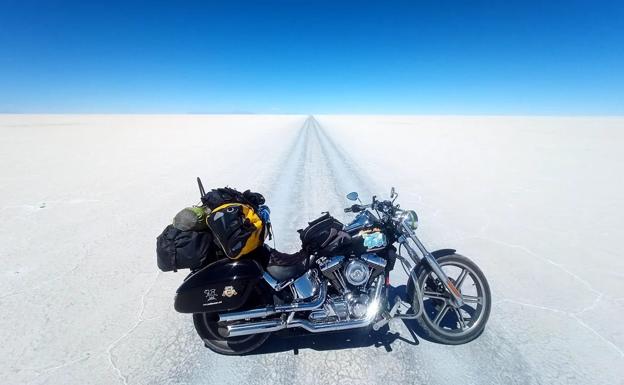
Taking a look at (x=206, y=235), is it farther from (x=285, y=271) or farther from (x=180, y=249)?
(x=285, y=271)

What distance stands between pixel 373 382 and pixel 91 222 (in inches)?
216

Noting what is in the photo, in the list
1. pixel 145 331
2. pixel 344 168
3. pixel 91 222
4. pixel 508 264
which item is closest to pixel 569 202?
pixel 508 264

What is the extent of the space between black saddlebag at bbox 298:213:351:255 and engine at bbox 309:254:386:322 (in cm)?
11

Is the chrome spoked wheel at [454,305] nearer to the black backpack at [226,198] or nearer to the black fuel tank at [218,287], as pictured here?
the black fuel tank at [218,287]

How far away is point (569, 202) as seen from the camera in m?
6.82

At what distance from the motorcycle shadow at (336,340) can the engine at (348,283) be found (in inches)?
11.5

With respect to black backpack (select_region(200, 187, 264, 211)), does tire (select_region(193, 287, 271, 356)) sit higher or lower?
lower

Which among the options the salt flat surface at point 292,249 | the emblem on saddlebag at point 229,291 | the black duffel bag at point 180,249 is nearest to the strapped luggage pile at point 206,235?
the black duffel bag at point 180,249

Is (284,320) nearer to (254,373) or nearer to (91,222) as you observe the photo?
(254,373)

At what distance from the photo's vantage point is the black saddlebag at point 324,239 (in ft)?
8.51

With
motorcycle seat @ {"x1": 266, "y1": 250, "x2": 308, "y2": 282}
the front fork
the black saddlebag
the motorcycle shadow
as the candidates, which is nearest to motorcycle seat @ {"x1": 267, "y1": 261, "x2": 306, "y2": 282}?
motorcycle seat @ {"x1": 266, "y1": 250, "x2": 308, "y2": 282}

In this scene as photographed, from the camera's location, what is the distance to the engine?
8.62 ft

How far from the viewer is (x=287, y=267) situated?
2674mm

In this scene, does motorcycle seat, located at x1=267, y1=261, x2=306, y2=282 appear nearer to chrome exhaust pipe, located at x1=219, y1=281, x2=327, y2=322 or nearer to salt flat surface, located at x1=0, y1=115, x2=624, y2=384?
chrome exhaust pipe, located at x1=219, y1=281, x2=327, y2=322
